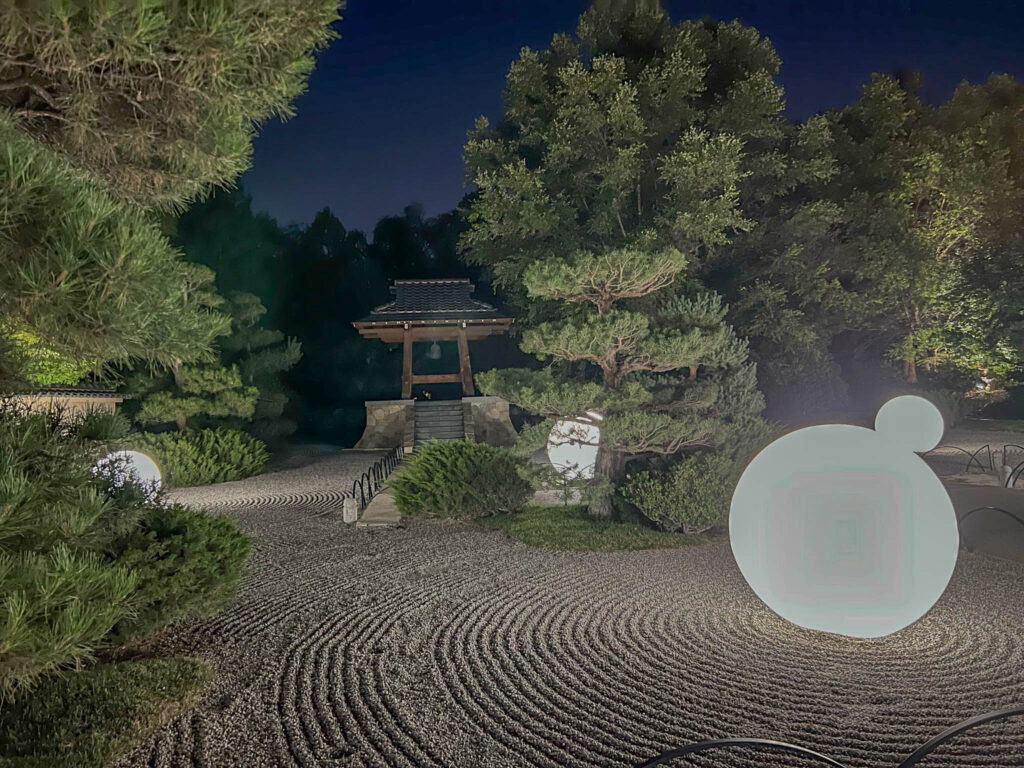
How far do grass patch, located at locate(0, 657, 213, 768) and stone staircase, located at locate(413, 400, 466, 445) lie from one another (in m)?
13.3

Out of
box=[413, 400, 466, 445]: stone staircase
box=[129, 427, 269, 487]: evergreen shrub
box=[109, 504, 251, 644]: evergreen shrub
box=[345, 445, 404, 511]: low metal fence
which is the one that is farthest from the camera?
box=[413, 400, 466, 445]: stone staircase

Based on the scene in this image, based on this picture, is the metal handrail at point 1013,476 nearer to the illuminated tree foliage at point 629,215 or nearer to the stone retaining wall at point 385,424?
the illuminated tree foliage at point 629,215

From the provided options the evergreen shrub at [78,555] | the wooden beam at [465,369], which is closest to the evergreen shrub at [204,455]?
the wooden beam at [465,369]

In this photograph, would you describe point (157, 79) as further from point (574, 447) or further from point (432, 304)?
point (432, 304)

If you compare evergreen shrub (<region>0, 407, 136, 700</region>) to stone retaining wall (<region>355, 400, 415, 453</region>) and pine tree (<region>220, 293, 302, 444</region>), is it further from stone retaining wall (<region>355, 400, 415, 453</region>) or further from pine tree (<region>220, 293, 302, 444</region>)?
stone retaining wall (<region>355, 400, 415, 453</region>)

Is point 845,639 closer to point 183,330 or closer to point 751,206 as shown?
point 183,330

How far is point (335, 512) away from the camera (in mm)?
9562

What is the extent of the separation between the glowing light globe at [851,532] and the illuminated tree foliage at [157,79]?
3.65 meters

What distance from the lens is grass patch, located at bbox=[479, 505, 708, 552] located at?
23.9 feet

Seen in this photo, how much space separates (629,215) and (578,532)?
4982mm

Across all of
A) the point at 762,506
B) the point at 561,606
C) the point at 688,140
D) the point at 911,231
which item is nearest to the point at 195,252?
the point at 688,140

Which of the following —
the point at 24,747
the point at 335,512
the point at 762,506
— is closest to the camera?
the point at 24,747

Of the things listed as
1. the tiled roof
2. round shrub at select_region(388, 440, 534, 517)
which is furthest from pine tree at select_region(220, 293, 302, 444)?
round shrub at select_region(388, 440, 534, 517)

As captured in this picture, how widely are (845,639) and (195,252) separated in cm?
1613
